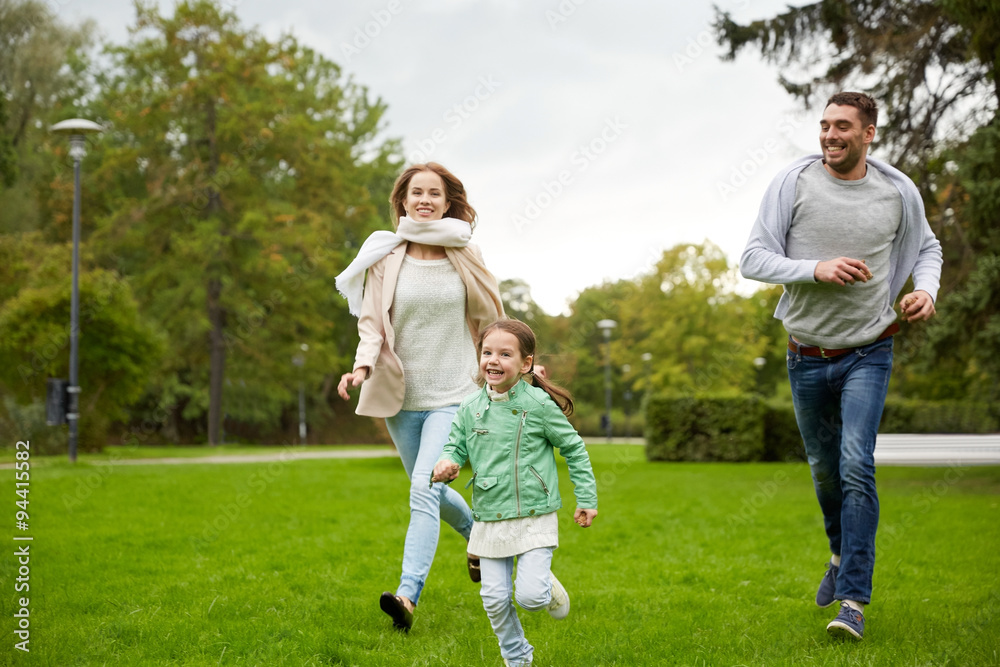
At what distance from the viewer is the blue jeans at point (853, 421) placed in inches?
158

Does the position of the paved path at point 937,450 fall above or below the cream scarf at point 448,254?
below

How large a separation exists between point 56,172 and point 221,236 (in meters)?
6.70

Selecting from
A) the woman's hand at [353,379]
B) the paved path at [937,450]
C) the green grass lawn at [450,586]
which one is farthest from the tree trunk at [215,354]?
the woman's hand at [353,379]

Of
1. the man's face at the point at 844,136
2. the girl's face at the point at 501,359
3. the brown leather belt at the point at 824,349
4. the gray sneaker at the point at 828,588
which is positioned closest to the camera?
the girl's face at the point at 501,359

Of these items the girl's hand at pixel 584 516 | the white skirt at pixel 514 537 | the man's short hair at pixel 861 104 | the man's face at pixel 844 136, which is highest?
the man's short hair at pixel 861 104

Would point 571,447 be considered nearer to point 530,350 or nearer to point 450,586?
point 530,350

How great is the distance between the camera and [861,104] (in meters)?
4.04

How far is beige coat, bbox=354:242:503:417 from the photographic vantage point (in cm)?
431

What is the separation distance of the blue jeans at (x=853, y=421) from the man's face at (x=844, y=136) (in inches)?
33.0

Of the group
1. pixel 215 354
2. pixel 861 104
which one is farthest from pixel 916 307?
pixel 215 354

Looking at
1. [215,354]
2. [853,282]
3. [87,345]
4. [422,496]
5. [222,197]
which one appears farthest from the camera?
[215,354]

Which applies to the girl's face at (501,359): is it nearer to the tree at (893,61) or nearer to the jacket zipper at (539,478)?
the jacket zipper at (539,478)

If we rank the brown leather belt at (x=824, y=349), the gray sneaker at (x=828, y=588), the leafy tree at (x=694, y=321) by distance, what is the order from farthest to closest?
1. the leafy tree at (x=694, y=321)
2. the gray sneaker at (x=828, y=588)
3. the brown leather belt at (x=824, y=349)

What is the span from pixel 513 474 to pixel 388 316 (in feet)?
4.42
